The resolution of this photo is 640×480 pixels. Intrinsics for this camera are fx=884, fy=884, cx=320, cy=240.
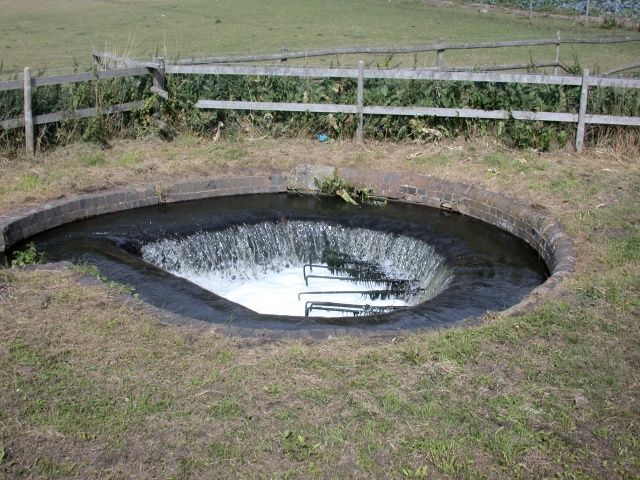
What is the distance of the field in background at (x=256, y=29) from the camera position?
84.3 ft

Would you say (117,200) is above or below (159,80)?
below

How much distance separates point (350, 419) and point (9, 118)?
8750 millimetres

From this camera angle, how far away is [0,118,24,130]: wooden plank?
40.3ft

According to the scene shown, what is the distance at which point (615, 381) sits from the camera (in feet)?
20.7

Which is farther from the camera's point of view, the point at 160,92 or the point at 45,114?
the point at 160,92

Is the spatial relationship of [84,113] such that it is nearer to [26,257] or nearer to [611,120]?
[26,257]

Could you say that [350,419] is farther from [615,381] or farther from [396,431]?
[615,381]

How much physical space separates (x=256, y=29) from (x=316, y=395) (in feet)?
89.9

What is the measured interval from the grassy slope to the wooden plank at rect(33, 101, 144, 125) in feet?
16.1

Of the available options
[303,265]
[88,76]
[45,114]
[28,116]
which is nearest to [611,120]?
[303,265]

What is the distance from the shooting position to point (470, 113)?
13539mm

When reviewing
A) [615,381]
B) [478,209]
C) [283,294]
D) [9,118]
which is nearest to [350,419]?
[615,381]

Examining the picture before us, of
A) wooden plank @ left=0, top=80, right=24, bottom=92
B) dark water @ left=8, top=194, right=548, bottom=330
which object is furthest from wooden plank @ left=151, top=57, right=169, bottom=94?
dark water @ left=8, top=194, right=548, bottom=330

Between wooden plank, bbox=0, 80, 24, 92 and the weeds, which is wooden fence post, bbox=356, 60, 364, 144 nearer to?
wooden plank, bbox=0, 80, 24, 92
